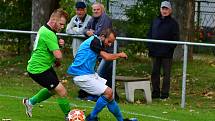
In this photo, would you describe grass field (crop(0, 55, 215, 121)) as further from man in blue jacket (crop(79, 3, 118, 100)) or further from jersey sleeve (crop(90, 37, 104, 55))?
jersey sleeve (crop(90, 37, 104, 55))

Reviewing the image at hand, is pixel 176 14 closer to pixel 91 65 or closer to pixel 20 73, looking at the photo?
pixel 20 73

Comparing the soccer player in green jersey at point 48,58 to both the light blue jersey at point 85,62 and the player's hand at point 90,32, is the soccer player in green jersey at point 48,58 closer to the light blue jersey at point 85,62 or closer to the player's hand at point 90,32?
the light blue jersey at point 85,62

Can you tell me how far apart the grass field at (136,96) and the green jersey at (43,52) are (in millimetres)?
789

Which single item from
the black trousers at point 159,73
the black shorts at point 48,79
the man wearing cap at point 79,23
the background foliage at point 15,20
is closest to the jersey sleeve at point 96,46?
the black shorts at point 48,79

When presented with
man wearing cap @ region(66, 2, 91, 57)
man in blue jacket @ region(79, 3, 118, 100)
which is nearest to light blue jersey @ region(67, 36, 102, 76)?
man in blue jacket @ region(79, 3, 118, 100)

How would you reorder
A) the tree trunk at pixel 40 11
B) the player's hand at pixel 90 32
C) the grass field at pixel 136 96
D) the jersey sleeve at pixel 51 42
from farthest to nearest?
1. the tree trunk at pixel 40 11
2. the player's hand at pixel 90 32
3. the grass field at pixel 136 96
4. the jersey sleeve at pixel 51 42

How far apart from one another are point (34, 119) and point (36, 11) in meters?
9.86

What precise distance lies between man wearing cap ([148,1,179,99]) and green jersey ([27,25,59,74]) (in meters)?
3.63

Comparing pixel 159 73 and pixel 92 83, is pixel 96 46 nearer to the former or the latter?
pixel 92 83

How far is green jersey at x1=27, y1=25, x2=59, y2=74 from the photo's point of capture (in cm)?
1027

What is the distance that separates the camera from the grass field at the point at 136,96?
11258 mm

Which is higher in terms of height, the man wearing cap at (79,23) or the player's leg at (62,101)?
the man wearing cap at (79,23)

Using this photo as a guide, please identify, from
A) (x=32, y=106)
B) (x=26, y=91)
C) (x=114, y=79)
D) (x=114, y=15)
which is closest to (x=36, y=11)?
(x=114, y=15)

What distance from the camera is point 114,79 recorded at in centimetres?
1330
